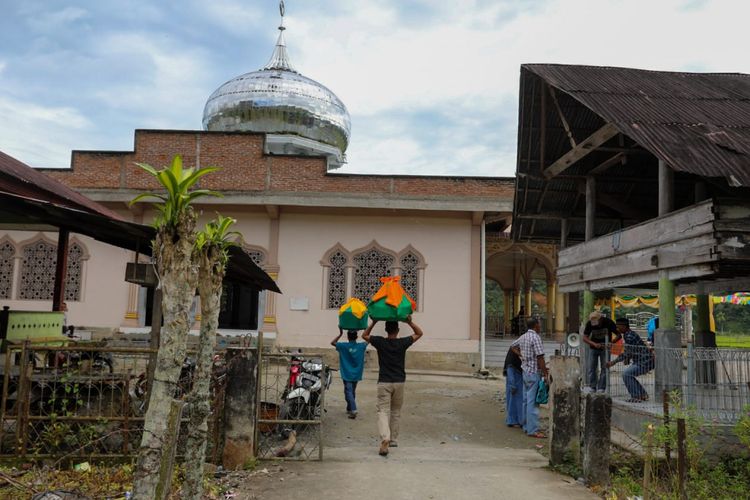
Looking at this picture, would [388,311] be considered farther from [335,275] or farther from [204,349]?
[335,275]

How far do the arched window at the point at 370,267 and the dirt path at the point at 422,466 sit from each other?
551 centimetres

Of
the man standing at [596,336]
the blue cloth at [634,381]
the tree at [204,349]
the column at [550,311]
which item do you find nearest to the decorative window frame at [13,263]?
the tree at [204,349]

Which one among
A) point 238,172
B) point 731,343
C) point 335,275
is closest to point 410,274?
point 335,275

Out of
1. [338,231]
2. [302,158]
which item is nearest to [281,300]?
[338,231]

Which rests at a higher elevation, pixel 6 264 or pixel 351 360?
pixel 6 264

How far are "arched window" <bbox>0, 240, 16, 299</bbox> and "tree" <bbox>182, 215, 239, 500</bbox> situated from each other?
13.5 metres

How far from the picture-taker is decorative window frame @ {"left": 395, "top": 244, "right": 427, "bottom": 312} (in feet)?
51.1

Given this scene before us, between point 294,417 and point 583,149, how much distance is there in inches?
236

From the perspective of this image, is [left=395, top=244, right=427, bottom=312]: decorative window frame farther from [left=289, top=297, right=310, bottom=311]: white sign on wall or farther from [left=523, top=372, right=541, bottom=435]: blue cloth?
[left=523, top=372, right=541, bottom=435]: blue cloth

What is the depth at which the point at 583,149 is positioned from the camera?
9.49 meters

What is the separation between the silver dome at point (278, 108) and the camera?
19625mm

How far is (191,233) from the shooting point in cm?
369

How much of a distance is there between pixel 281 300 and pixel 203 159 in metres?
4.14

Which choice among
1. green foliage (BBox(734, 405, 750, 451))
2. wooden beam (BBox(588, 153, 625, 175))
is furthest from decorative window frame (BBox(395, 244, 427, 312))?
green foliage (BBox(734, 405, 750, 451))
